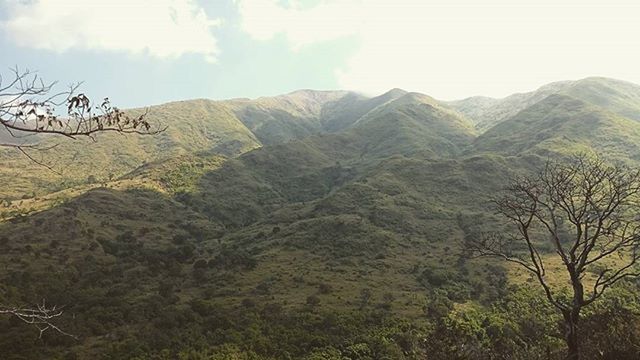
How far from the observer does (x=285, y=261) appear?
273ft

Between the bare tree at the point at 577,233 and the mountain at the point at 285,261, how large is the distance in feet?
9.45

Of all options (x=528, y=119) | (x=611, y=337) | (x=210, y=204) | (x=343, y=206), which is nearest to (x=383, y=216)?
(x=343, y=206)

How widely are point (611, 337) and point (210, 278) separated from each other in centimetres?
6383

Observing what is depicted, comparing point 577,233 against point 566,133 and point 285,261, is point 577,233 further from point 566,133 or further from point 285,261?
point 566,133

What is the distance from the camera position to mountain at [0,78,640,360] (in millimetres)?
47625

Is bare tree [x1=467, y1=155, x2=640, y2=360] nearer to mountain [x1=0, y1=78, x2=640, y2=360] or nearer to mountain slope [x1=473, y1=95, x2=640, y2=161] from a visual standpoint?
mountain [x1=0, y1=78, x2=640, y2=360]

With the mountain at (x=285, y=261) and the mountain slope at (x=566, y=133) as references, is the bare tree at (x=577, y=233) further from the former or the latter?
the mountain slope at (x=566, y=133)

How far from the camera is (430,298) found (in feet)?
208

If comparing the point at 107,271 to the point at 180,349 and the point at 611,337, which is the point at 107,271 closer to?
the point at 180,349

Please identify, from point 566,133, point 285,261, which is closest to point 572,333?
point 285,261

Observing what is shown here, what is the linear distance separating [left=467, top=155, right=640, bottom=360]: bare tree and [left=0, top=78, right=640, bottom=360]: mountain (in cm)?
288

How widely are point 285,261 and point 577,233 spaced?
2392 inches

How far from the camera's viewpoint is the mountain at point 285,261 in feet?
156

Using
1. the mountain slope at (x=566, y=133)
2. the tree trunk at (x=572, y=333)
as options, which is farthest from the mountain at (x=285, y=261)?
the tree trunk at (x=572, y=333)
